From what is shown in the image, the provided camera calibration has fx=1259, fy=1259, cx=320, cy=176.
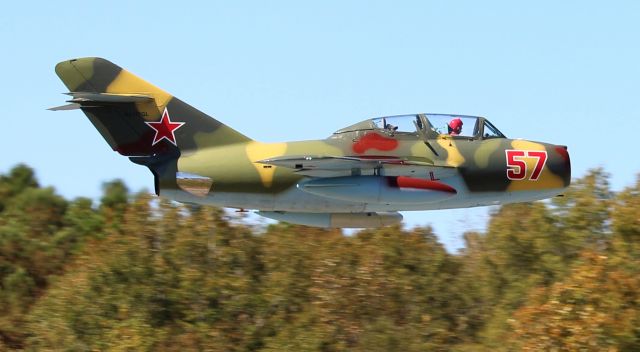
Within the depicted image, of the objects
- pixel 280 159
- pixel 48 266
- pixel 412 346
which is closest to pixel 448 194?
pixel 280 159

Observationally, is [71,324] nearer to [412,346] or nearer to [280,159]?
[412,346]

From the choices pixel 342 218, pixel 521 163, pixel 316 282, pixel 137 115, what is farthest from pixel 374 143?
pixel 316 282

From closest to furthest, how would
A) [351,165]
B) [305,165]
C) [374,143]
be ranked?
1. [305,165]
2. [351,165]
3. [374,143]

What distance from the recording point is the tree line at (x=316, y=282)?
36719 millimetres

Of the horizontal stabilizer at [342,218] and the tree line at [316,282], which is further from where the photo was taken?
the tree line at [316,282]

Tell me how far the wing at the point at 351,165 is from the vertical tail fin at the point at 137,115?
154cm

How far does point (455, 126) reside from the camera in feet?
83.8

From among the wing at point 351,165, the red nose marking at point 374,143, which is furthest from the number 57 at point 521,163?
the red nose marking at point 374,143

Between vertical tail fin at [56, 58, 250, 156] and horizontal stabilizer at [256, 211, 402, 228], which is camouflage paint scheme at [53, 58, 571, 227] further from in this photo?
horizontal stabilizer at [256, 211, 402, 228]

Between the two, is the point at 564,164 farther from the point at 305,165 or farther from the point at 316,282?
the point at 316,282

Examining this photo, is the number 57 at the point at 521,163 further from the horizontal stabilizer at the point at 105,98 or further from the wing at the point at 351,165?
the horizontal stabilizer at the point at 105,98

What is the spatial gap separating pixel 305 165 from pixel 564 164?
5482 millimetres

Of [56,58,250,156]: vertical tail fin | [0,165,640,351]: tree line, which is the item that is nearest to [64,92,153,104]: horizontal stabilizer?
[56,58,250,156]: vertical tail fin

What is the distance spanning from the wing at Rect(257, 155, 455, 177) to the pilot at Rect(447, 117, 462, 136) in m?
0.87
